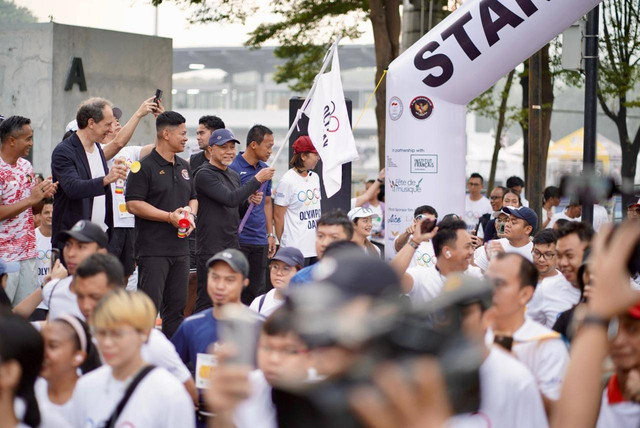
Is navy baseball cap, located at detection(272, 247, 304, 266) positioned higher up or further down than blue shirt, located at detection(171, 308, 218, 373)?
higher up

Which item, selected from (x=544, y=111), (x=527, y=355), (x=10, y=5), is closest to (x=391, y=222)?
(x=527, y=355)

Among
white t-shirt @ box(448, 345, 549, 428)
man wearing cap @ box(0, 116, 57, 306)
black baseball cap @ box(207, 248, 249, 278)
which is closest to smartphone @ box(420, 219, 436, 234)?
black baseball cap @ box(207, 248, 249, 278)

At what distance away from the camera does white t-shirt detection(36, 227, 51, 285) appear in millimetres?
8289

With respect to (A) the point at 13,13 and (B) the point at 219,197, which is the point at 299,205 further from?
(A) the point at 13,13

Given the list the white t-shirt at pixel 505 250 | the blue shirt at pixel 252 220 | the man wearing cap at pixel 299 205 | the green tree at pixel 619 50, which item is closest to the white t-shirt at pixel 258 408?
the white t-shirt at pixel 505 250

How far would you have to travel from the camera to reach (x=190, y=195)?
319 inches

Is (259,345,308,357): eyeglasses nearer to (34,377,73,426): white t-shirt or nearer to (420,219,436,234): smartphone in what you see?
(34,377,73,426): white t-shirt

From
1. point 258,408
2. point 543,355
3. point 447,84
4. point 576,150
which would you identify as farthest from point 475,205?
point 576,150

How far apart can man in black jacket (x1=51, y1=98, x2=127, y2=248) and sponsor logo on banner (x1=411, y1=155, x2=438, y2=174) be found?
3.33 m

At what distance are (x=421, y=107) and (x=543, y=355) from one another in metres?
5.48

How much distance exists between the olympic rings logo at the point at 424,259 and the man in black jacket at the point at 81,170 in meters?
2.78

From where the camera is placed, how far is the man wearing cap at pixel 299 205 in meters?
9.73

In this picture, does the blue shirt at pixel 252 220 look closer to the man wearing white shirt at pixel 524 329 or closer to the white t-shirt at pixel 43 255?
the white t-shirt at pixel 43 255

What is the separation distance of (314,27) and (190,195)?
1252cm
